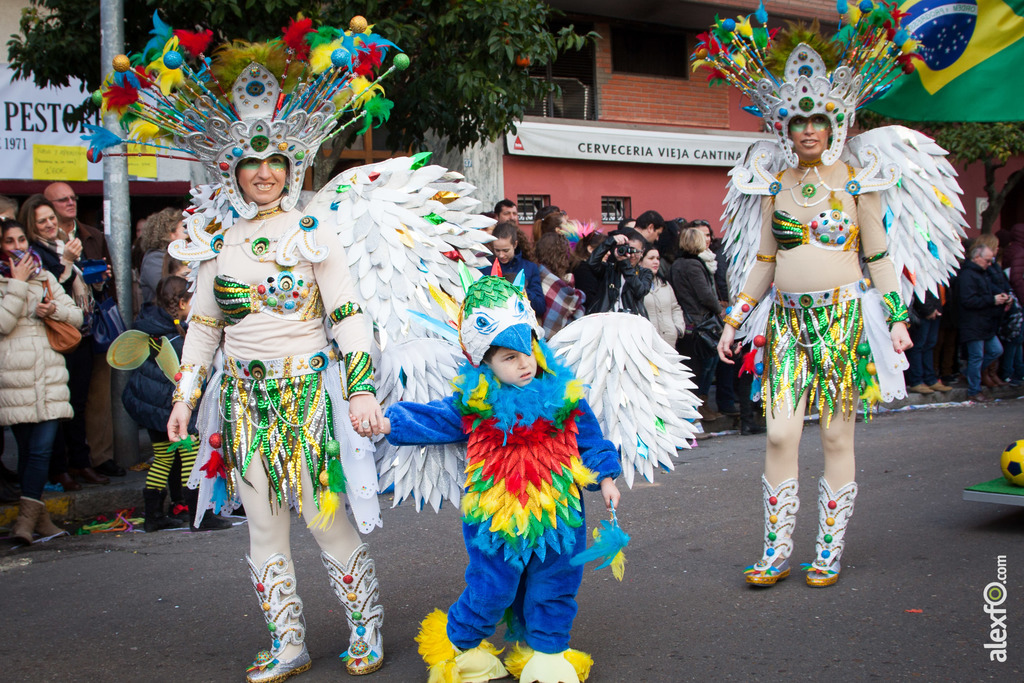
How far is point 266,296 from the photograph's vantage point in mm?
3529

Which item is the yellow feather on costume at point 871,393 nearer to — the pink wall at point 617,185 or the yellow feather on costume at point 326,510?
the yellow feather on costume at point 326,510

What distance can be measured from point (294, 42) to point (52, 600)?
2989 millimetres

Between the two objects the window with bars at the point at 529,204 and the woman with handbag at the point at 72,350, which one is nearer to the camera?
the woman with handbag at the point at 72,350

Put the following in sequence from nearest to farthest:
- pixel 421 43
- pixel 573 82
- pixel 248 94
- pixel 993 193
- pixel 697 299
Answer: pixel 248 94 < pixel 421 43 < pixel 697 299 < pixel 573 82 < pixel 993 193

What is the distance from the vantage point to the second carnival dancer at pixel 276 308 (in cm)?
354

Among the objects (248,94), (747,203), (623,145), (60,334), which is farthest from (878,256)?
(623,145)

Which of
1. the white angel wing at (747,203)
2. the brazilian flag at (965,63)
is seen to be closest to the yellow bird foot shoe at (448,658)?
the white angel wing at (747,203)

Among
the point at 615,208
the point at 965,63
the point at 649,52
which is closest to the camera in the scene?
the point at 965,63

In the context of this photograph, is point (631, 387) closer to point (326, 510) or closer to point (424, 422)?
point (424, 422)

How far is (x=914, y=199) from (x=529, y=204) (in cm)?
991

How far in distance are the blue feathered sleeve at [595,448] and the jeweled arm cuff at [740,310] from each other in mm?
1424

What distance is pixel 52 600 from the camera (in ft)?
15.7

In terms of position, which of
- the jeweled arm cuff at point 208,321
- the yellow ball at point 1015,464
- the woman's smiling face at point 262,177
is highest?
the woman's smiling face at point 262,177

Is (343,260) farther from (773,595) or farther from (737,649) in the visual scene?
(773,595)
